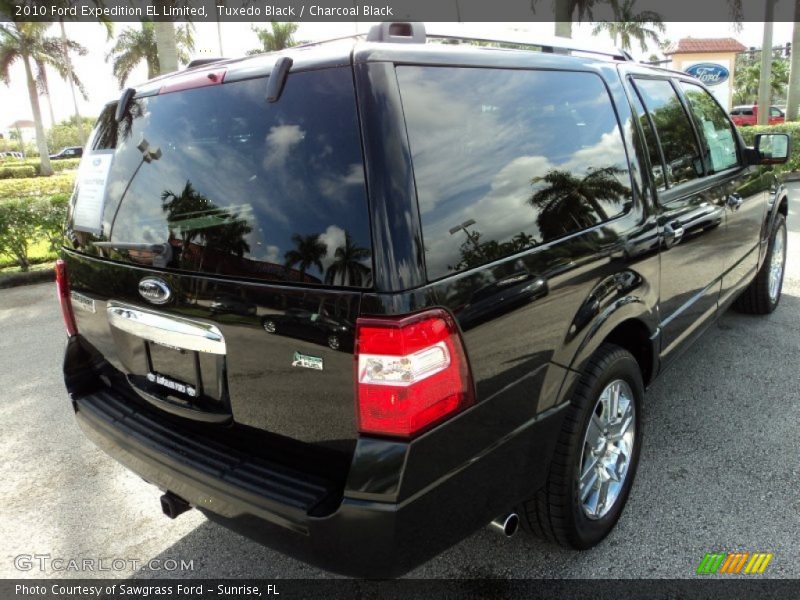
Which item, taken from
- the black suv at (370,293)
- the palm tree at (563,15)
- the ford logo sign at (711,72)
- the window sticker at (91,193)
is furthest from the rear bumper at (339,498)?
the ford logo sign at (711,72)

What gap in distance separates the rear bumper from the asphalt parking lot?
589 millimetres

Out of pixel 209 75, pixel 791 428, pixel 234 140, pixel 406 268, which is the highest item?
pixel 209 75

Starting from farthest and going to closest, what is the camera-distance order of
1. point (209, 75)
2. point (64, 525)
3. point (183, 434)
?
point (64, 525) < point (183, 434) < point (209, 75)

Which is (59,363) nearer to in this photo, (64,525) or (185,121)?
(64,525)

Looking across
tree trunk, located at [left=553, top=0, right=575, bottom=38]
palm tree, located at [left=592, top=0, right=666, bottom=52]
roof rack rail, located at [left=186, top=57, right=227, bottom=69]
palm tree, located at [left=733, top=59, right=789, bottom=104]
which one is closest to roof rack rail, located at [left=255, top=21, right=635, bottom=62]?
roof rack rail, located at [left=186, top=57, right=227, bottom=69]

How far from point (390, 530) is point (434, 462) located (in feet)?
0.71

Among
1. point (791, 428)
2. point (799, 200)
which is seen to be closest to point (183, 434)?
point (791, 428)

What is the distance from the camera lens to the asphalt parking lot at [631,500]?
7.86 ft

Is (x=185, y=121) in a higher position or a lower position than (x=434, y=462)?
higher

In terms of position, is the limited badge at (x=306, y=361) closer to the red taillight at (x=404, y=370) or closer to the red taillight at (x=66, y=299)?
the red taillight at (x=404, y=370)

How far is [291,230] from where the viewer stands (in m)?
1.70

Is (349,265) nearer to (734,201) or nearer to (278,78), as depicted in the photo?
(278,78)

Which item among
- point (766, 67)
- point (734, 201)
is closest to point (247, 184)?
point (734, 201)

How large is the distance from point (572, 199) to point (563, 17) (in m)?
15.0
